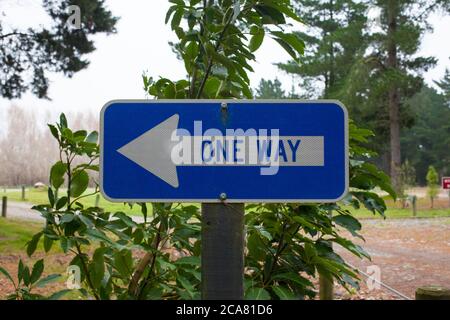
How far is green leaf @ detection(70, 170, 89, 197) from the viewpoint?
0.68 metres

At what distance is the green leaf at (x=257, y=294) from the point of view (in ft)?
2.16

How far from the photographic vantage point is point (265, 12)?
2.03 ft

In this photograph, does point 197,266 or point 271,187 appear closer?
point 271,187

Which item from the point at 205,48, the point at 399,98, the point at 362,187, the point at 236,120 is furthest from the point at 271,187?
the point at 399,98

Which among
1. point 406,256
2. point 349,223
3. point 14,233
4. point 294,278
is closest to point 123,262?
point 294,278

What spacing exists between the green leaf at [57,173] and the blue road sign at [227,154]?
19 cm

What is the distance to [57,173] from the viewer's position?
672 millimetres

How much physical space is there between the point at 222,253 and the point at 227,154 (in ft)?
0.34

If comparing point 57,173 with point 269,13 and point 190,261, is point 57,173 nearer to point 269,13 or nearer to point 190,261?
point 190,261

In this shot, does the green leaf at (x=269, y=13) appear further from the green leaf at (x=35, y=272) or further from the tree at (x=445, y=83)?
the tree at (x=445, y=83)

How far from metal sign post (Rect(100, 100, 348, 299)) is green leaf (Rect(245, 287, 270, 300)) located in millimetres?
160

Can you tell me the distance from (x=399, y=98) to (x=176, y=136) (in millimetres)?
11267
